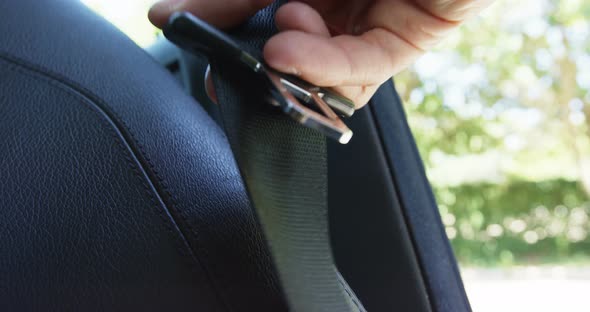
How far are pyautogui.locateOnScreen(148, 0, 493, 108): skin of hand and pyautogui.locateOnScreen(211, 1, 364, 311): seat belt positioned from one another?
0.05 m

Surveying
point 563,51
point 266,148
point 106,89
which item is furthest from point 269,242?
point 563,51

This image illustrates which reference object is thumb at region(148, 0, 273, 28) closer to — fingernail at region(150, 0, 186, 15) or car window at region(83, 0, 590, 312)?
fingernail at region(150, 0, 186, 15)

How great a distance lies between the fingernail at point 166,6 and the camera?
30.5 inches

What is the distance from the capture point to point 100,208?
2.30ft

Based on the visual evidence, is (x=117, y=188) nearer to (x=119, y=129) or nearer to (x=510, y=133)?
(x=119, y=129)

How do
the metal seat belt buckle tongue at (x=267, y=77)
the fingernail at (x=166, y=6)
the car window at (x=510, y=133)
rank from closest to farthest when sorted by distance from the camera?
the metal seat belt buckle tongue at (x=267, y=77)
the fingernail at (x=166, y=6)
the car window at (x=510, y=133)

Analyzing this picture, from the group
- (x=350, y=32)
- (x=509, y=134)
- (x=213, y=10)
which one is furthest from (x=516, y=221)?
(x=213, y=10)

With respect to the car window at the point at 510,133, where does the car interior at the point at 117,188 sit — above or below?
below

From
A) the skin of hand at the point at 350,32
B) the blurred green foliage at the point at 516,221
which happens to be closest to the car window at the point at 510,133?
the blurred green foliage at the point at 516,221

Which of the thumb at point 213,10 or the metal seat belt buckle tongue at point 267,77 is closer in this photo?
the metal seat belt buckle tongue at point 267,77

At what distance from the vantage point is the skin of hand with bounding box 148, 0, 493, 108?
69 cm

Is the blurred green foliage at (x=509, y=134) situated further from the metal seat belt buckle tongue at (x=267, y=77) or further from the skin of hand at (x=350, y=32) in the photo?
the metal seat belt buckle tongue at (x=267, y=77)

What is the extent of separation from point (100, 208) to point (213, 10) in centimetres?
28

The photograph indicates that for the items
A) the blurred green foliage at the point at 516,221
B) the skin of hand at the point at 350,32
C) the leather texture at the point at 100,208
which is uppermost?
the blurred green foliage at the point at 516,221
